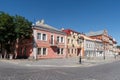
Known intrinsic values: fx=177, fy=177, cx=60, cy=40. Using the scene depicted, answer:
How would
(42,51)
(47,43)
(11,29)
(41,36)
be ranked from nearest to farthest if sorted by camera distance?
(11,29) → (41,36) → (42,51) → (47,43)

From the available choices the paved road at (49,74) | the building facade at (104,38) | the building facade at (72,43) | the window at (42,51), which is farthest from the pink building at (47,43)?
the building facade at (104,38)

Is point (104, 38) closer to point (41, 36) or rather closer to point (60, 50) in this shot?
point (60, 50)

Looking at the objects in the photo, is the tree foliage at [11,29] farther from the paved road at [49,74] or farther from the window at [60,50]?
the paved road at [49,74]

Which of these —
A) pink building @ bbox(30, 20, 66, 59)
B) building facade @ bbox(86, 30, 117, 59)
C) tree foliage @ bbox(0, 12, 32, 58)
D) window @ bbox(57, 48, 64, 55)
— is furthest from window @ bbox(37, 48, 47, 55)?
building facade @ bbox(86, 30, 117, 59)

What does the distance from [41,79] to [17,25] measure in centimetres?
2294

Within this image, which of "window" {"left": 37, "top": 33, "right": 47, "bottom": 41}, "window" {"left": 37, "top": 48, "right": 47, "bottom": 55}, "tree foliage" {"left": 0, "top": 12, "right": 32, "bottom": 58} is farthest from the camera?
"window" {"left": 37, "top": 48, "right": 47, "bottom": 55}

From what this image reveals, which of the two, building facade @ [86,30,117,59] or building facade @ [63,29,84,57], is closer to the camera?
building facade @ [63,29,84,57]

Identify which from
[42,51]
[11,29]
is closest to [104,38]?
[42,51]

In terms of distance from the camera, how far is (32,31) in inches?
1442

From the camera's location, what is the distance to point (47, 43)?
4088 cm

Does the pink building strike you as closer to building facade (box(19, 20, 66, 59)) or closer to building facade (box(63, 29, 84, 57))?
building facade (box(19, 20, 66, 59))

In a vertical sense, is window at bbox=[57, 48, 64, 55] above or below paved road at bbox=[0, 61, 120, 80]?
above

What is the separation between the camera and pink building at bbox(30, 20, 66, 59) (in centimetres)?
3798

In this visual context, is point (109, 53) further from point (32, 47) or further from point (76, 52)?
point (32, 47)
